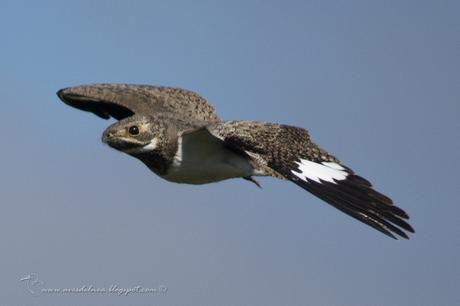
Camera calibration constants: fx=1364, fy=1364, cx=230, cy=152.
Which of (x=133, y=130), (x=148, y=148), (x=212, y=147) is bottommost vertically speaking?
(x=148, y=148)

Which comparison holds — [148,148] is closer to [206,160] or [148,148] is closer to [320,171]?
[206,160]

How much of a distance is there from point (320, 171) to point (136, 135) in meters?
2.53

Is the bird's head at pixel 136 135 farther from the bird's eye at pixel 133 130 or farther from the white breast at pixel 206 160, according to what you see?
the white breast at pixel 206 160

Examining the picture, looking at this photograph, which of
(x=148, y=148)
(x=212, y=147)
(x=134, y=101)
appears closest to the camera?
(x=212, y=147)

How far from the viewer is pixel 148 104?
1892 centimetres

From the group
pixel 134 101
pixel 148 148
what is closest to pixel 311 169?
pixel 148 148

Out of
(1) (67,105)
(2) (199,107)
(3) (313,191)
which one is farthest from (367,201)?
(1) (67,105)

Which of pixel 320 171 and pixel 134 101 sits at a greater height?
pixel 134 101

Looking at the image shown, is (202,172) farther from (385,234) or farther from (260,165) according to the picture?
(385,234)

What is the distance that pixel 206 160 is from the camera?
55.1ft

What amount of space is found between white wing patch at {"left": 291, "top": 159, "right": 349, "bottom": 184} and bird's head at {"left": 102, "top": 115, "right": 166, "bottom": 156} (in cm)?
209

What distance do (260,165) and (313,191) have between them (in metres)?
1.18

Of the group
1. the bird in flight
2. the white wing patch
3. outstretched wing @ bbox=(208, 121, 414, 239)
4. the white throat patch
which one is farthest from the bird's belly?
the white wing patch

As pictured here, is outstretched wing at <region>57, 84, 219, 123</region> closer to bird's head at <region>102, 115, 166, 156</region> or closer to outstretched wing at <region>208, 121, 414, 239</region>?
bird's head at <region>102, 115, 166, 156</region>
